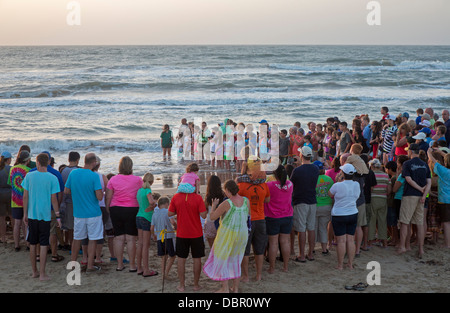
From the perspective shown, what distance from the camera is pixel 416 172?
645 centimetres

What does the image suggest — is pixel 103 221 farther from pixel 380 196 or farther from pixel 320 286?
pixel 380 196

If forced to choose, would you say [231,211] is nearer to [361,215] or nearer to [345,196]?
[345,196]

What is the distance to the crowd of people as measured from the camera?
17.6 feet

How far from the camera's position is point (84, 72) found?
41531 millimetres

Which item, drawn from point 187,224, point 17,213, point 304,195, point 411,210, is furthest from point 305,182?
point 17,213

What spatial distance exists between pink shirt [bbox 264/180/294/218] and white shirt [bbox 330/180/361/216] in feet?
1.94

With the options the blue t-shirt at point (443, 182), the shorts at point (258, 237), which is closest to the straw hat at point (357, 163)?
the blue t-shirt at point (443, 182)

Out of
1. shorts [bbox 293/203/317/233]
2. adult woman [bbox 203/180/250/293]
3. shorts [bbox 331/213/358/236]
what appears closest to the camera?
adult woman [bbox 203/180/250/293]

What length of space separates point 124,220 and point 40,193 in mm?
1088

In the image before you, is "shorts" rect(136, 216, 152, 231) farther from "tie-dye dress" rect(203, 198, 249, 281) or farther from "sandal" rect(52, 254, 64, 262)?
"sandal" rect(52, 254, 64, 262)

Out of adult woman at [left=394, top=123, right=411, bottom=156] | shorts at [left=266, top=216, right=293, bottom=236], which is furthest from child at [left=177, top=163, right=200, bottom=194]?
adult woman at [left=394, top=123, right=411, bottom=156]

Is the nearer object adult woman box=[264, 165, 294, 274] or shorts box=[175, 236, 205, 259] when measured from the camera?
shorts box=[175, 236, 205, 259]

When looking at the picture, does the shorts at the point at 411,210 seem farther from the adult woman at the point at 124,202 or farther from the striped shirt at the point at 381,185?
the adult woman at the point at 124,202

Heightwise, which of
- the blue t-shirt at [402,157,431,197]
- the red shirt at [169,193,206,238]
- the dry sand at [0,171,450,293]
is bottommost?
the dry sand at [0,171,450,293]
